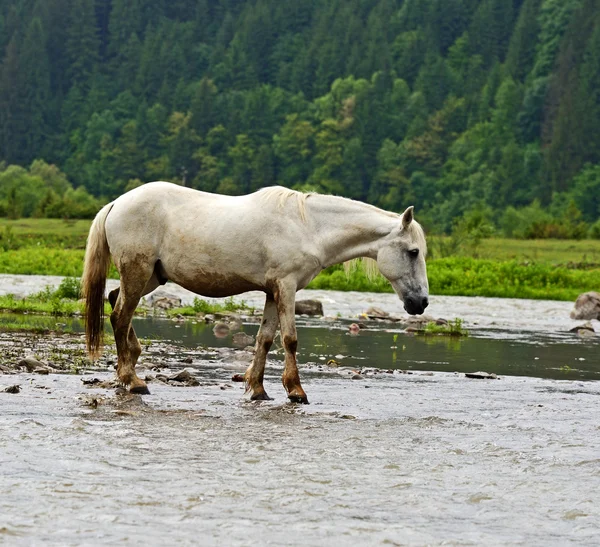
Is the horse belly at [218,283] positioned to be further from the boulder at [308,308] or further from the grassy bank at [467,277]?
the grassy bank at [467,277]

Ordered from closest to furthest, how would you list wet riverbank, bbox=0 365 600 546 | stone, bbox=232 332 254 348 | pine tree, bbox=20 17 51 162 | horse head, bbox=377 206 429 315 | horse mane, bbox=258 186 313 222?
wet riverbank, bbox=0 365 600 546, horse mane, bbox=258 186 313 222, horse head, bbox=377 206 429 315, stone, bbox=232 332 254 348, pine tree, bbox=20 17 51 162

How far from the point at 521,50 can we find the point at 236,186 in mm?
45562

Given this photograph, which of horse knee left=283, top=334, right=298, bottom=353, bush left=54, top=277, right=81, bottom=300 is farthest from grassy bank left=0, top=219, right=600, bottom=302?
horse knee left=283, top=334, right=298, bottom=353

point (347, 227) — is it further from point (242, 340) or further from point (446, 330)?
point (446, 330)

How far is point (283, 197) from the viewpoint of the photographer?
1254 cm

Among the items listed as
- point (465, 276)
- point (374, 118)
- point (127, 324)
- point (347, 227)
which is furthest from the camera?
point (374, 118)

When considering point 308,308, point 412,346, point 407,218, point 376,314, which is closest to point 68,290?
point 308,308

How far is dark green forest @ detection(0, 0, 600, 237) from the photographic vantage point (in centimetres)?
14850

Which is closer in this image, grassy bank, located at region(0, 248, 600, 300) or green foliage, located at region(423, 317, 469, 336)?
green foliage, located at region(423, 317, 469, 336)

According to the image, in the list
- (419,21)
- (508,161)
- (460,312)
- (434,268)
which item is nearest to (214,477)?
(460,312)

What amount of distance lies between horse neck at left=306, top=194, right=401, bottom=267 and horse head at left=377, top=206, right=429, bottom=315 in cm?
12

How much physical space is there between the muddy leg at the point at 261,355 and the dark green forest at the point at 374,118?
115415 mm

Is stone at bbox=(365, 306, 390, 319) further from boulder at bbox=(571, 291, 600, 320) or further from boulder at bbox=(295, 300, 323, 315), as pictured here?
boulder at bbox=(571, 291, 600, 320)

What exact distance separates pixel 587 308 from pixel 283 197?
1956 cm
